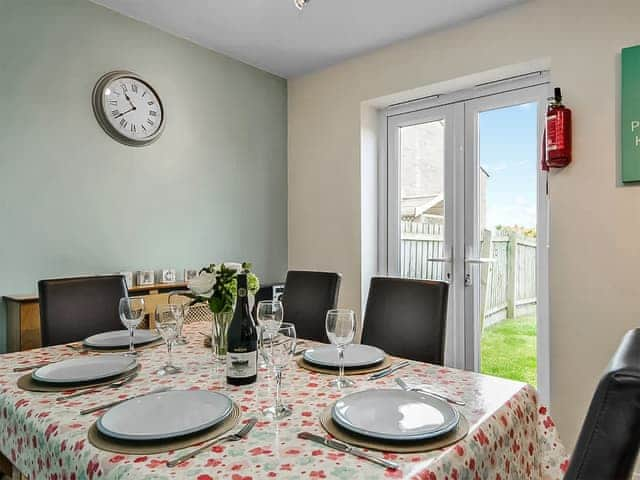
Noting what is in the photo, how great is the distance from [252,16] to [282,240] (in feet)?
5.58

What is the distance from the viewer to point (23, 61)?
88.0 inches

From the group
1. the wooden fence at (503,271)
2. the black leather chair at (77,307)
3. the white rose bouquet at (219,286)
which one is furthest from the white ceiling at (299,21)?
the white rose bouquet at (219,286)

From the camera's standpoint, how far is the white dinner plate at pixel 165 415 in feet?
2.81

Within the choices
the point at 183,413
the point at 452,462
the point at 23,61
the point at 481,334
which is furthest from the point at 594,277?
the point at 23,61

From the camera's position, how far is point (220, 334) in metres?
1.39

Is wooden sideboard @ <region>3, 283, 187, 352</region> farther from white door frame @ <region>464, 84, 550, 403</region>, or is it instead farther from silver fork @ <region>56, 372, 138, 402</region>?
white door frame @ <region>464, 84, 550, 403</region>

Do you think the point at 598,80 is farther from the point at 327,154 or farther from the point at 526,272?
the point at 327,154

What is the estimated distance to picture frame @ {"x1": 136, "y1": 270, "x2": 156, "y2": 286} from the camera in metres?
2.58

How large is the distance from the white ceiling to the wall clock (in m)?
0.42

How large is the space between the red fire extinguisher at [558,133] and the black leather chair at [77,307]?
2231 millimetres

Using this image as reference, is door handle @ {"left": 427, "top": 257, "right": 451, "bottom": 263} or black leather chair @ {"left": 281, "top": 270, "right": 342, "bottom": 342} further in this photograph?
door handle @ {"left": 427, "top": 257, "right": 451, "bottom": 263}

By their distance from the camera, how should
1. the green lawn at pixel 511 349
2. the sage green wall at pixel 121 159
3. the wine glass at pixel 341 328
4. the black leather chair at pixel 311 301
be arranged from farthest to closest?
the green lawn at pixel 511 349
the sage green wall at pixel 121 159
the black leather chair at pixel 311 301
the wine glass at pixel 341 328

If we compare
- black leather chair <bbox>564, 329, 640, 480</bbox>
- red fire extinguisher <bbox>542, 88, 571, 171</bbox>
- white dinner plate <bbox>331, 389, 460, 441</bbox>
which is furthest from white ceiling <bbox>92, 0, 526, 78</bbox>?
black leather chair <bbox>564, 329, 640, 480</bbox>

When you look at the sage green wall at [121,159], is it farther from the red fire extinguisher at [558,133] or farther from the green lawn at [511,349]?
the red fire extinguisher at [558,133]
